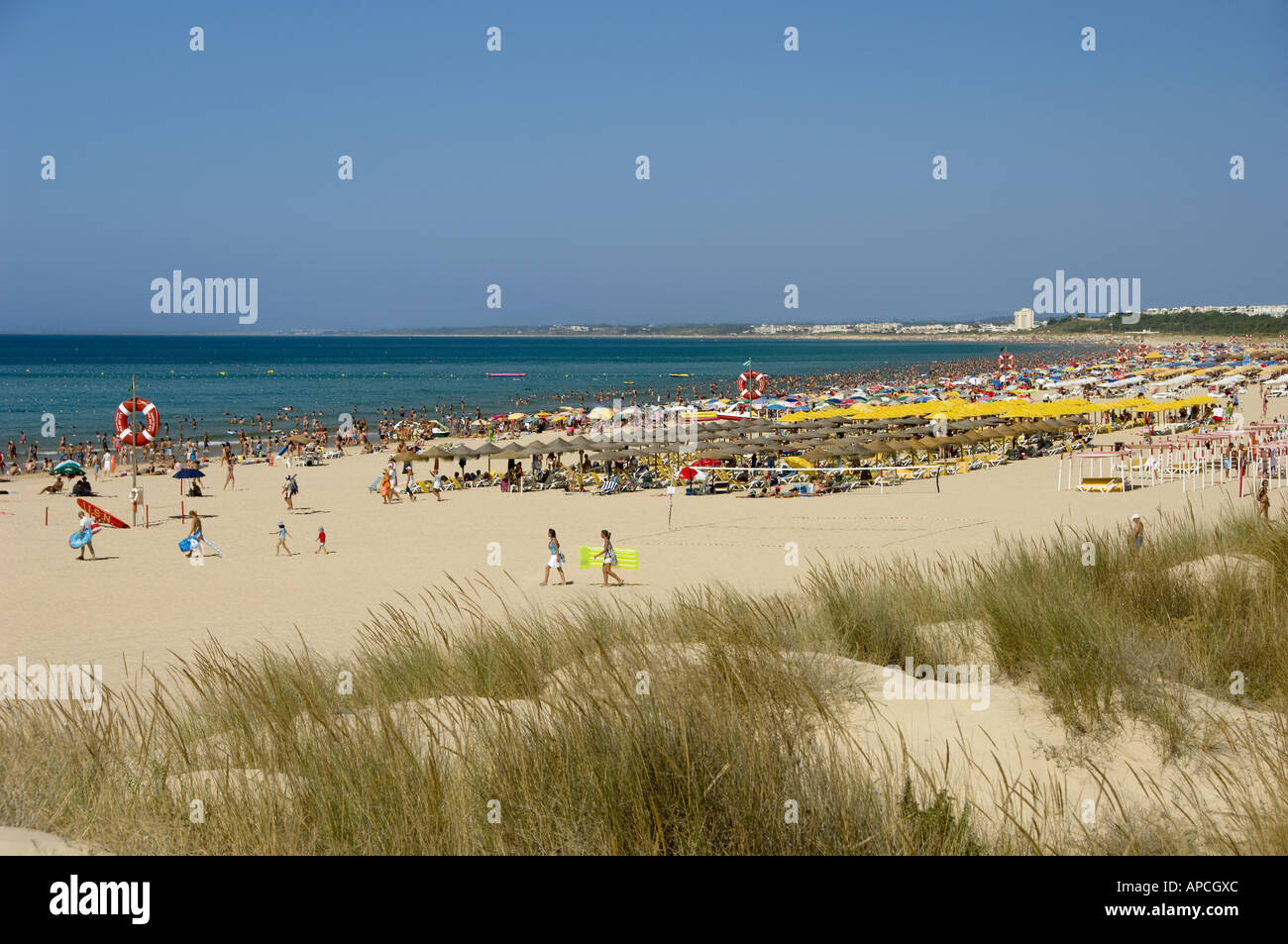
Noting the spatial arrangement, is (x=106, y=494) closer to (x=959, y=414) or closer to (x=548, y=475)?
(x=548, y=475)

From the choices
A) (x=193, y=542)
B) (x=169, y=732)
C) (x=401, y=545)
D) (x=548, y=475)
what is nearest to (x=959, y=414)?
(x=548, y=475)

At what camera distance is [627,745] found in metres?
3.26

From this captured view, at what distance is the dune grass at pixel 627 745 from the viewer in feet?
10.3

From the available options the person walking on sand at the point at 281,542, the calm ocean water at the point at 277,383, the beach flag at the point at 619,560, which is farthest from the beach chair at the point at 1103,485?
the calm ocean water at the point at 277,383

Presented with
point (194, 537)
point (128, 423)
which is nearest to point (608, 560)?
point (194, 537)

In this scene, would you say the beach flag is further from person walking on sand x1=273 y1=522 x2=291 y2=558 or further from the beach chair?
the beach chair

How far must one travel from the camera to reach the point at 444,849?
3076 millimetres

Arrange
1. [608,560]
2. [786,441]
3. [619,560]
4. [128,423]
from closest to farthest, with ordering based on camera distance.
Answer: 1. [608,560]
2. [619,560]
3. [128,423]
4. [786,441]

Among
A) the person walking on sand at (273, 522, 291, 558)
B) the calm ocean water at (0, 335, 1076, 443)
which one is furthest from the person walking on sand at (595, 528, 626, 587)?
the calm ocean water at (0, 335, 1076, 443)

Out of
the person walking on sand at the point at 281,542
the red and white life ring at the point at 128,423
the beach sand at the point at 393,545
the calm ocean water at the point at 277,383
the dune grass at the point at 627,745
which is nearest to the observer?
the dune grass at the point at 627,745

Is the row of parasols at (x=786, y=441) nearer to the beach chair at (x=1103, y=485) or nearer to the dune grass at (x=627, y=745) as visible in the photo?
the beach chair at (x=1103, y=485)

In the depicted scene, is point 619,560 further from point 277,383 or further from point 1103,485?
point 277,383

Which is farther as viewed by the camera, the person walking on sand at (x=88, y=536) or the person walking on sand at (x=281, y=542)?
the person walking on sand at (x=281, y=542)

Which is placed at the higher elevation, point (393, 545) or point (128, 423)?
point (128, 423)
